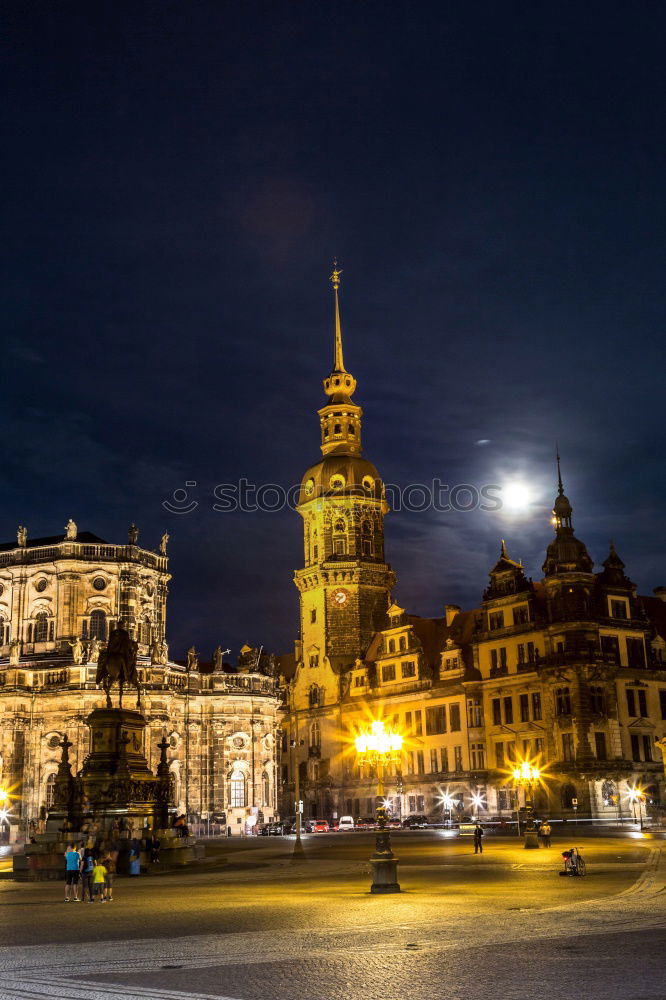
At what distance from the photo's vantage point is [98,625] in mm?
89562

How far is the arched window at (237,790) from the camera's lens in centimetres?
8888

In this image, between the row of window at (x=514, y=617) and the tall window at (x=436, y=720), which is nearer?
the row of window at (x=514, y=617)

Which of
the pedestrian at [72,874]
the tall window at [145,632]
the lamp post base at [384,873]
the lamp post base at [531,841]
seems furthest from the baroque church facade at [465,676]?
the lamp post base at [384,873]

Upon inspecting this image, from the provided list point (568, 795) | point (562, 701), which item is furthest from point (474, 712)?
point (568, 795)

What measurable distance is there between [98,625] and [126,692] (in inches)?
339

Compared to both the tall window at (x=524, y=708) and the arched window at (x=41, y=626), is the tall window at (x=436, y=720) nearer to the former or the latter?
the tall window at (x=524, y=708)

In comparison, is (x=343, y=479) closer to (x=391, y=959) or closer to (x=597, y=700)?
(x=597, y=700)

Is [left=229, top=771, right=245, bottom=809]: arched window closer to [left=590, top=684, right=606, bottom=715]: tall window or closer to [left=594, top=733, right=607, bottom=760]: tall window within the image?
[left=594, top=733, right=607, bottom=760]: tall window

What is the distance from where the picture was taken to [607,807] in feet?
236

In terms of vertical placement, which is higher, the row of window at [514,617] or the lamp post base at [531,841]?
the row of window at [514,617]

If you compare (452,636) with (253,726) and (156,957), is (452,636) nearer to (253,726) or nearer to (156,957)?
(253,726)

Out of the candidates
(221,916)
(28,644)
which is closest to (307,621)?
(28,644)

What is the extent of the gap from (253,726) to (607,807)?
31.6 meters

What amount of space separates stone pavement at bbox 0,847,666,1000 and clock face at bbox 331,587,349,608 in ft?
265
